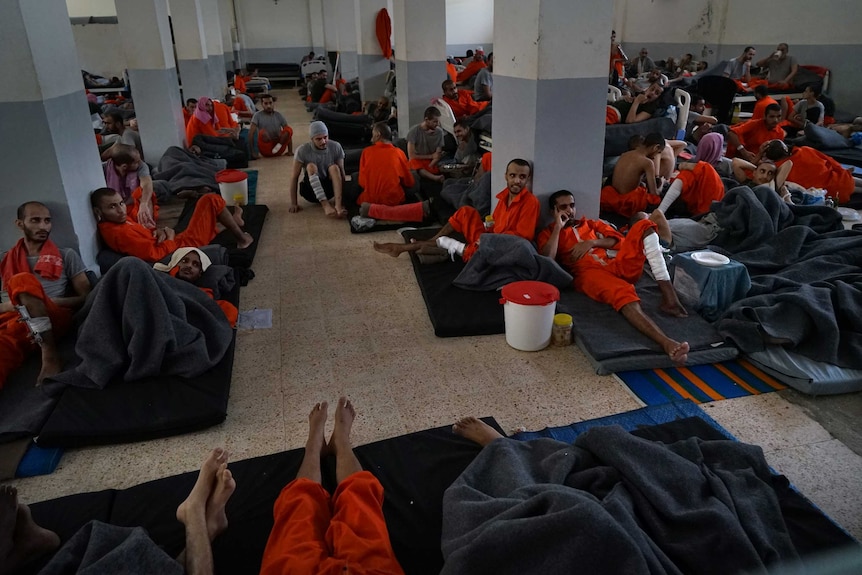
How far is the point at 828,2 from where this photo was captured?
9.40 metres

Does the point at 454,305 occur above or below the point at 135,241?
below

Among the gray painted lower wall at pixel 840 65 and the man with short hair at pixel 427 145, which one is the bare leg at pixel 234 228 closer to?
the man with short hair at pixel 427 145

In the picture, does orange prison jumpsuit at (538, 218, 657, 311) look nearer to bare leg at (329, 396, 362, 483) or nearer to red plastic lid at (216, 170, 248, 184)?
bare leg at (329, 396, 362, 483)

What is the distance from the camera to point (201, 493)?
1.98m

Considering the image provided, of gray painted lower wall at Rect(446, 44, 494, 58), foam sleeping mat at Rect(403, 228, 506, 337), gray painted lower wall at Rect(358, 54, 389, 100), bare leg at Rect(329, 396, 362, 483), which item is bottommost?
foam sleeping mat at Rect(403, 228, 506, 337)

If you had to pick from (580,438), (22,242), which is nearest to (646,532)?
(580,438)

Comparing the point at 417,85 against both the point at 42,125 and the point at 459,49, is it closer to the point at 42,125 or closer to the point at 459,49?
the point at 42,125

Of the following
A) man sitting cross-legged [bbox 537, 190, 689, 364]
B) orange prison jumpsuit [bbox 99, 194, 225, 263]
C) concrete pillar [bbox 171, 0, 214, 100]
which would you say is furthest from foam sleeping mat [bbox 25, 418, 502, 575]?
concrete pillar [bbox 171, 0, 214, 100]

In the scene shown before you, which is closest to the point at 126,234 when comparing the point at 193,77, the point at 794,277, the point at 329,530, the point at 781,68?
the point at 329,530

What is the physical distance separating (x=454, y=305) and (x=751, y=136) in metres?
4.93

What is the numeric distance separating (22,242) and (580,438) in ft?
10.6

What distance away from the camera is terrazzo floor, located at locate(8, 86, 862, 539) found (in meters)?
2.46

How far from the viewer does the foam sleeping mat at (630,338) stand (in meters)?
3.11

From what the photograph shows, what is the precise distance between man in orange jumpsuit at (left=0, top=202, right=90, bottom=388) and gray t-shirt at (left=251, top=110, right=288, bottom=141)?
18.1 feet
